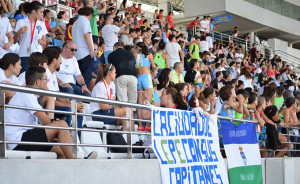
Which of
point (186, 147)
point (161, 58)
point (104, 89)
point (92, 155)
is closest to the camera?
point (92, 155)

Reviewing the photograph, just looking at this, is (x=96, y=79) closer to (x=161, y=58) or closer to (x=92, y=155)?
(x=92, y=155)

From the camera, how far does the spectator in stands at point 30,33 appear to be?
28.6ft

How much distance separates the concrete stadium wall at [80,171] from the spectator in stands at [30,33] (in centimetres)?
358

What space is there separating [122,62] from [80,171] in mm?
4323

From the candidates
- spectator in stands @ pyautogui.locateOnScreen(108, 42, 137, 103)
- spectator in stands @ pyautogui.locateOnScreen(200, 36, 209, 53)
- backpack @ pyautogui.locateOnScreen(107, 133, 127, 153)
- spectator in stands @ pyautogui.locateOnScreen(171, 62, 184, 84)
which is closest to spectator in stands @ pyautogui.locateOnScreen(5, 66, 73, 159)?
backpack @ pyautogui.locateOnScreen(107, 133, 127, 153)

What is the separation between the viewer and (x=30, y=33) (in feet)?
29.2

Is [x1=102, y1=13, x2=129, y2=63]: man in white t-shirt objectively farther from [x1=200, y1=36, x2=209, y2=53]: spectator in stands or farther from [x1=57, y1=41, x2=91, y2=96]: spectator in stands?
[x1=200, y1=36, x2=209, y2=53]: spectator in stands

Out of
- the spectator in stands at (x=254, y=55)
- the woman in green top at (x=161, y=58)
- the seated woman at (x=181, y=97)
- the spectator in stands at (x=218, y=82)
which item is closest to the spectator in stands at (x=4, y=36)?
the seated woman at (x=181, y=97)

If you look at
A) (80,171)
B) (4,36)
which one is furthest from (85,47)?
(80,171)

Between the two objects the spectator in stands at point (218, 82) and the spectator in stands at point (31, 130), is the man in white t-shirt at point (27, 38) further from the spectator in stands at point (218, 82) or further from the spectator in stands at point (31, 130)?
the spectator in stands at point (218, 82)

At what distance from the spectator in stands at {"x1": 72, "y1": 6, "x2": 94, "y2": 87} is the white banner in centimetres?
311

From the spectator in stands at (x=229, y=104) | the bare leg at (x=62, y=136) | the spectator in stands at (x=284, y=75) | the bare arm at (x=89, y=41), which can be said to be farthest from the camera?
the spectator in stands at (x=284, y=75)

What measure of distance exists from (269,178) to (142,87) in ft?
10.3

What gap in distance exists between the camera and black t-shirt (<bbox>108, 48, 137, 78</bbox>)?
9.25 metres
